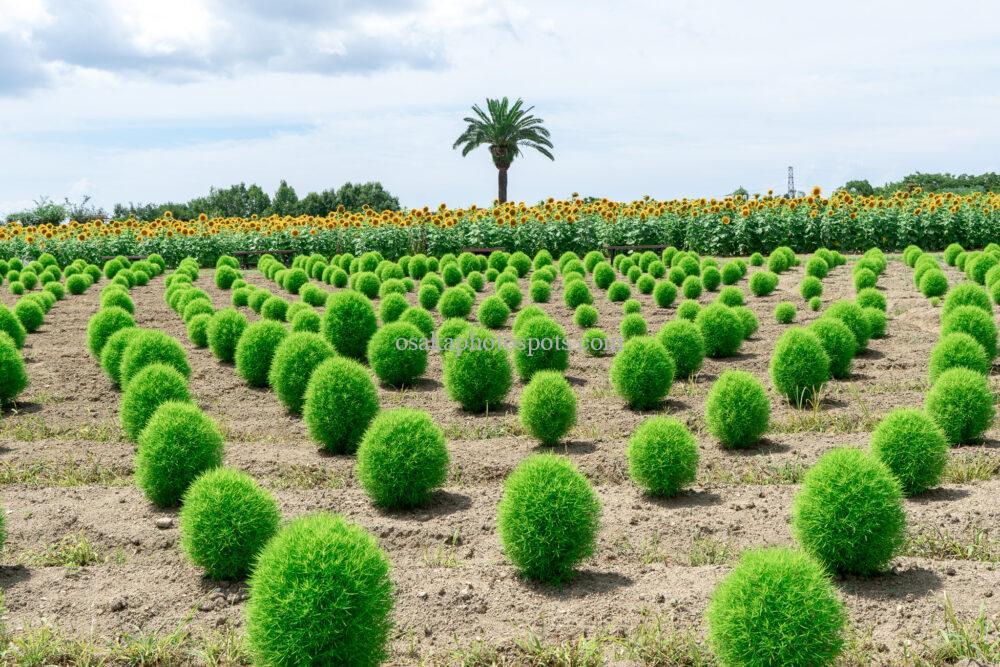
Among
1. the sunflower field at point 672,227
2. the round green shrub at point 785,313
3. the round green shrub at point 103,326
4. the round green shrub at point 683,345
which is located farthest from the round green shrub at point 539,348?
the sunflower field at point 672,227

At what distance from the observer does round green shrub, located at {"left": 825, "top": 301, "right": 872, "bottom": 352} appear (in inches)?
473

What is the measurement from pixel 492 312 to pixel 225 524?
923 cm

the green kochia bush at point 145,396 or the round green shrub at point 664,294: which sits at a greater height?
the round green shrub at point 664,294

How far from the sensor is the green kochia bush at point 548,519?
534cm

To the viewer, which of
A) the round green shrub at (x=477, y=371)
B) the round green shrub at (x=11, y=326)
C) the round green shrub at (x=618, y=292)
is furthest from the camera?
the round green shrub at (x=618, y=292)

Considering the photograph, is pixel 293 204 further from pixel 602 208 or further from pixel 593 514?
pixel 593 514

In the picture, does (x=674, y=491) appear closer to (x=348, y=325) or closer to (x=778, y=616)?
(x=778, y=616)

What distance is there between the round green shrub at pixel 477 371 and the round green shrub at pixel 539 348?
0.87 metres

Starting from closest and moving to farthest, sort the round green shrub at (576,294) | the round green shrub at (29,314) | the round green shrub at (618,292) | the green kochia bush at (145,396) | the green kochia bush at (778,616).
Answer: the green kochia bush at (778,616) < the green kochia bush at (145,396) < the round green shrub at (29,314) < the round green shrub at (576,294) < the round green shrub at (618,292)

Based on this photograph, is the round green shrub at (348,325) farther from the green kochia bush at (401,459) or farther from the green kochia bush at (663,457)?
the green kochia bush at (663,457)

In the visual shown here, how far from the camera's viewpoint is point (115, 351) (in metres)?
11.3

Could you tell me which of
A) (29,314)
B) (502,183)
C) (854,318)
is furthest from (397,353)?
(502,183)

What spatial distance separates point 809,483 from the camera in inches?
216

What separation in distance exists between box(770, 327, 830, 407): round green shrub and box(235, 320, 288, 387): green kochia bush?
5928 mm
